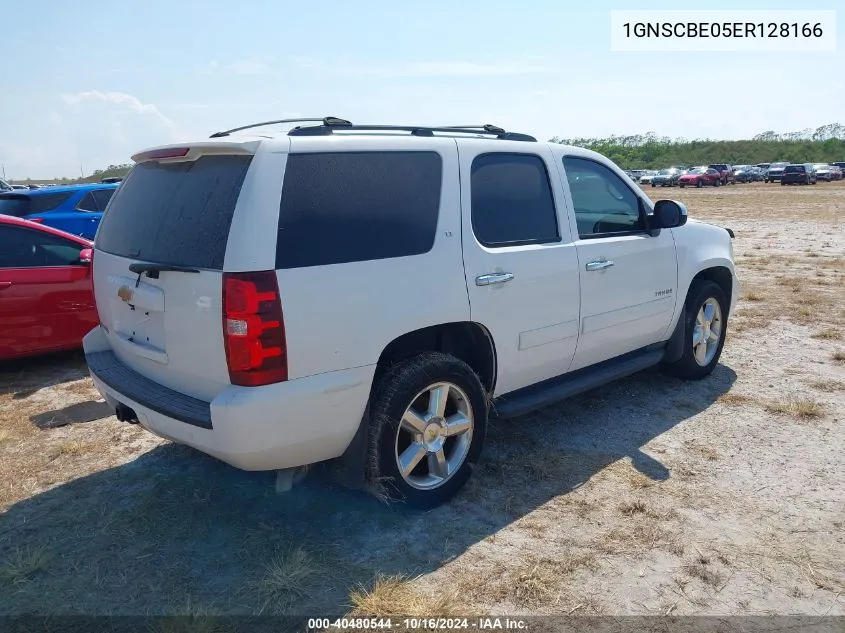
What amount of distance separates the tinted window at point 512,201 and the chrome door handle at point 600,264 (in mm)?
311

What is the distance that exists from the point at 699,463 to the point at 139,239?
11.4ft

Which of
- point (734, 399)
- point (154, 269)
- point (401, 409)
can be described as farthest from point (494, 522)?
point (734, 399)

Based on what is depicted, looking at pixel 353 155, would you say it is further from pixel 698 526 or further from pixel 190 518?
pixel 698 526

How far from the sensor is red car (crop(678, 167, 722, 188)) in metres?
48.5

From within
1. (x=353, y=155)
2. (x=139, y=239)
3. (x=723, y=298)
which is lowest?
(x=723, y=298)

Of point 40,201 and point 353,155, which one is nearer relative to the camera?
point 353,155

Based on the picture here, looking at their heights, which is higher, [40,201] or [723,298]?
[40,201]

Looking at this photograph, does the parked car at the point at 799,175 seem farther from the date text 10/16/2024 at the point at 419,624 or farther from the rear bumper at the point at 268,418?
the date text 10/16/2024 at the point at 419,624

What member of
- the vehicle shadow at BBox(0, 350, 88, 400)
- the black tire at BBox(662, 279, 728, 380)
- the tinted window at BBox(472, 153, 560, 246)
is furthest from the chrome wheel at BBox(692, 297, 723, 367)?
the vehicle shadow at BBox(0, 350, 88, 400)

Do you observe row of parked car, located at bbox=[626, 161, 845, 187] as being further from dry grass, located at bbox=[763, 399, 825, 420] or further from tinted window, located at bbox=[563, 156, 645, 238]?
tinted window, located at bbox=[563, 156, 645, 238]

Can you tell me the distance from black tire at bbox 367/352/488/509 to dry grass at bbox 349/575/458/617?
20.5 inches

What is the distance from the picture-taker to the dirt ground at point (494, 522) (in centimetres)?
290

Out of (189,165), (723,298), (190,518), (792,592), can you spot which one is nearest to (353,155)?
(189,165)

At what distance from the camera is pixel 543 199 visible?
13.5 feet
